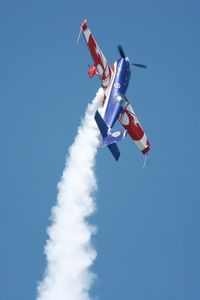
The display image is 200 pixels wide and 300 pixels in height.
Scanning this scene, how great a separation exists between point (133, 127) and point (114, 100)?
124 inches

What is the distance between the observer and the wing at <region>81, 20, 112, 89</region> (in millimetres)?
43688

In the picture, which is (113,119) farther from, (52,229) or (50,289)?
(50,289)

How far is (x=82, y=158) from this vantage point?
43625mm

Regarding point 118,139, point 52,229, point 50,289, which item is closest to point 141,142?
point 118,139

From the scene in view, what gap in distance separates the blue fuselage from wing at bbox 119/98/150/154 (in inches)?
62.0

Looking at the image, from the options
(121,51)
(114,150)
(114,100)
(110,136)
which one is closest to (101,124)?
(110,136)

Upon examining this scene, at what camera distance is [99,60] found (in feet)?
144

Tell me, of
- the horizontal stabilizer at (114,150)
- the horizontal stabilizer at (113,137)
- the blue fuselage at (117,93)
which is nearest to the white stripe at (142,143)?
the blue fuselage at (117,93)

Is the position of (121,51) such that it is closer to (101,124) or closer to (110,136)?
(101,124)

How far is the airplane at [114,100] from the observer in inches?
1628

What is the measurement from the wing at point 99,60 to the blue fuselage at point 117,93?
673 mm

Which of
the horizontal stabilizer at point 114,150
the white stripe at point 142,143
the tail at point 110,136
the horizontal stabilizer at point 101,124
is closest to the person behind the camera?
the horizontal stabilizer at point 101,124

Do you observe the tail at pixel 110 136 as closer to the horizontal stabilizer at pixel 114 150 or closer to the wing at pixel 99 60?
the horizontal stabilizer at pixel 114 150

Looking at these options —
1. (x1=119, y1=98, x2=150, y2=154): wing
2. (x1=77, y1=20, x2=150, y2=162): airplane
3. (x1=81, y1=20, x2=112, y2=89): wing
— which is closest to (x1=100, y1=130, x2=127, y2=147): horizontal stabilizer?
(x1=77, y1=20, x2=150, y2=162): airplane
